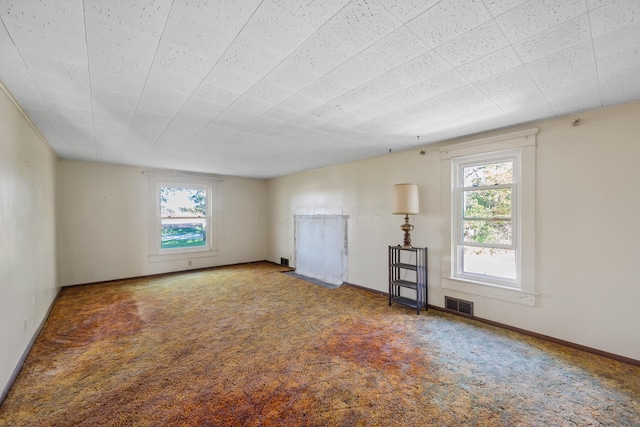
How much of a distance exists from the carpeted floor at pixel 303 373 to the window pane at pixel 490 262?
665 millimetres

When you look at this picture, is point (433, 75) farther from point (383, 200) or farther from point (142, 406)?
point (142, 406)

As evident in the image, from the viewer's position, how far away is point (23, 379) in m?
2.17

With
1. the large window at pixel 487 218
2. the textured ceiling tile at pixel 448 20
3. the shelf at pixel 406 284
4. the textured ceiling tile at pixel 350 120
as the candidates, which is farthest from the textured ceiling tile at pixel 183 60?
the shelf at pixel 406 284

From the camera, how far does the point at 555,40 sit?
154cm

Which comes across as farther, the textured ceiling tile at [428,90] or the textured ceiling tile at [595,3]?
the textured ceiling tile at [428,90]

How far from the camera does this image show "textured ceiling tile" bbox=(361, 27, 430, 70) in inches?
59.2

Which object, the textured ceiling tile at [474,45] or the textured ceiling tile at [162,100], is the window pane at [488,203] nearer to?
the textured ceiling tile at [474,45]

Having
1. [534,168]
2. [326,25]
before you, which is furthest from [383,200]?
[326,25]

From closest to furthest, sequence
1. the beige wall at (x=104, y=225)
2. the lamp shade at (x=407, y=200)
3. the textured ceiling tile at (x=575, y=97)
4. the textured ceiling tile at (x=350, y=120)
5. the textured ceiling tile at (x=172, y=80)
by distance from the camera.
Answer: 1. the textured ceiling tile at (x=172, y=80)
2. the textured ceiling tile at (x=575, y=97)
3. the textured ceiling tile at (x=350, y=120)
4. the lamp shade at (x=407, y=200)
5. the beige wall at (x=104, y=225)

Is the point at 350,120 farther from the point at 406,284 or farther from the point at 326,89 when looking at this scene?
the point at 406,284

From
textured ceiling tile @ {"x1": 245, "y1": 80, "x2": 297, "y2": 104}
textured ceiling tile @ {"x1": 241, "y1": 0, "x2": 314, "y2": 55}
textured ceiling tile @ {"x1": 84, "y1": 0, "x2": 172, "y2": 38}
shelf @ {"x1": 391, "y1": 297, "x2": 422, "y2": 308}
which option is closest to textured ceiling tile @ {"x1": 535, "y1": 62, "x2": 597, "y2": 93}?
textured ceiling tile @ {"x1": 241, "y1": 0, "x2": 314, "y2": 55}

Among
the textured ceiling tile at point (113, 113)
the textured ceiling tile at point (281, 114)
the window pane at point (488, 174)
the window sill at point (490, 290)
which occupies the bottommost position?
→ the window sill at point (490, 290)

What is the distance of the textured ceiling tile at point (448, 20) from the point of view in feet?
4.25

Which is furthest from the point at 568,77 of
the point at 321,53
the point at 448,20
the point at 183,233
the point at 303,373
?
the point at 183,233
